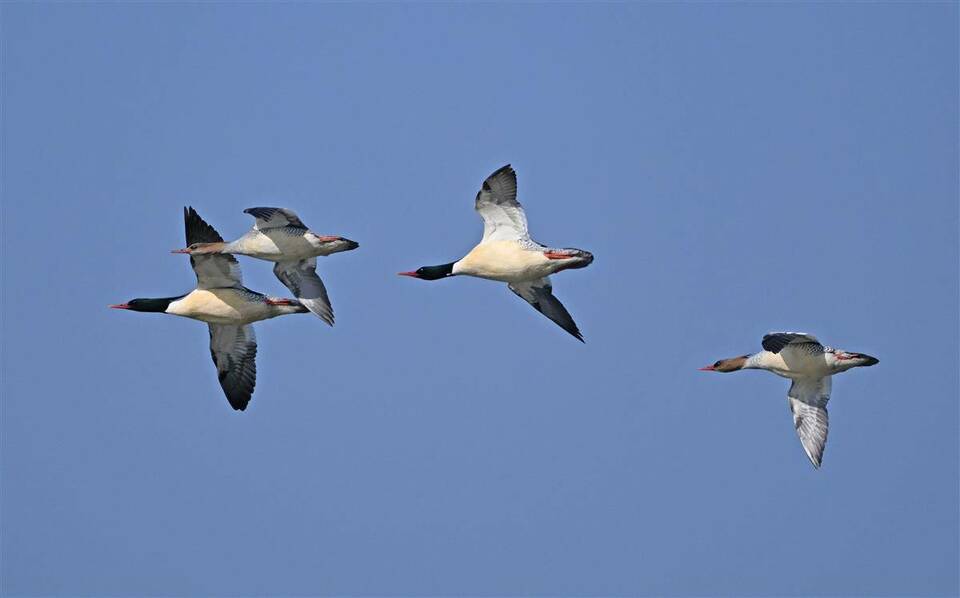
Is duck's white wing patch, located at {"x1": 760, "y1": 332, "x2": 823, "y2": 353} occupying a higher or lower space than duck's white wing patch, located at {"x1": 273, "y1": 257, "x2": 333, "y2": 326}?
lower

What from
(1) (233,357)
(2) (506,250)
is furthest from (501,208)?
(1) (233,357)

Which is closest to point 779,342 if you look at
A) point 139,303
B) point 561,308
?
point 561,308

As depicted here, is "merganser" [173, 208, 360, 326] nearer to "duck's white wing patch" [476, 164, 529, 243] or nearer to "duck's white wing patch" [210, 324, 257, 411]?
"duck's white wing patch" [210, 324, 257, 411]

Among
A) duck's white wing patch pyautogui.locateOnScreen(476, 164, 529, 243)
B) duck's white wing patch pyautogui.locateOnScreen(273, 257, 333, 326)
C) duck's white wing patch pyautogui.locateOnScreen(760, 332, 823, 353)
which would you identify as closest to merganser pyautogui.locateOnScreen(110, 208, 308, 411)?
duck's white wing patch pyautogui.locateOnScreen(273, 257, 333, 326)

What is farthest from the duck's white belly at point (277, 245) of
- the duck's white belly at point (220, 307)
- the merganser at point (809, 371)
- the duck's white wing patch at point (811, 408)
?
the duck's white wing patch at point (811, 408)

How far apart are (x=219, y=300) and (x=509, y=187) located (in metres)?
4.65

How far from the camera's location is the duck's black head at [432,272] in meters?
22.4

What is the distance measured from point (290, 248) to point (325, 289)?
1.08 meters

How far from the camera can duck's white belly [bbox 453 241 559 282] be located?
21469 mm

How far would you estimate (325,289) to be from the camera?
23172 mm

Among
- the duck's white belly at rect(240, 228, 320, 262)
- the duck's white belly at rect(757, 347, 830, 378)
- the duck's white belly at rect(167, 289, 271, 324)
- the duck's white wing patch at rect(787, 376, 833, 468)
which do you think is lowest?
the duck's white wing patch at rect(787, 376, 833, 468)

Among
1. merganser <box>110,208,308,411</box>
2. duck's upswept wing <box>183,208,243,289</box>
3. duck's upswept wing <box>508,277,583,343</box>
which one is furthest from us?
duck's upswept wing <box>508,277,583,343</box>

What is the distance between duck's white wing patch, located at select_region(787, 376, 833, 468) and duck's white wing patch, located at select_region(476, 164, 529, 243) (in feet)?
17.0

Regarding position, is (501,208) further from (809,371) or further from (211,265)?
(809,371)
